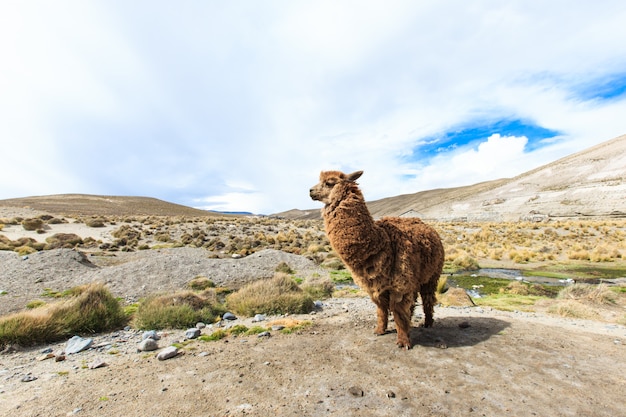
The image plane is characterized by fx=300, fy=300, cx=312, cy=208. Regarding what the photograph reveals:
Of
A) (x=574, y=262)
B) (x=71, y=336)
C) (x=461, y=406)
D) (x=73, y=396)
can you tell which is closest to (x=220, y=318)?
(x=71, y=336)

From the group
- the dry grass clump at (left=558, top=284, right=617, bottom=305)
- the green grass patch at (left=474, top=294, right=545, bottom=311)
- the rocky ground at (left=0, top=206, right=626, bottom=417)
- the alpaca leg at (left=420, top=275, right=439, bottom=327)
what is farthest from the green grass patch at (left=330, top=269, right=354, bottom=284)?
the alpaca leg at (left=420, top=275, right=439, bottom=327)

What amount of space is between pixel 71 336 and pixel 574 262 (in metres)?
26.8

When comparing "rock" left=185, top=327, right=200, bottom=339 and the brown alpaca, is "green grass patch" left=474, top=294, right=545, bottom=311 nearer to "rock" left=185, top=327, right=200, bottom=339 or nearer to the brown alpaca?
the brown alpaca

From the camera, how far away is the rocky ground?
371 centimetres

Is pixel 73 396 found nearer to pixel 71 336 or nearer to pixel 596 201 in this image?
pixel 71 336

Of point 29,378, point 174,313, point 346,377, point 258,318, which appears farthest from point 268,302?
point 29,378

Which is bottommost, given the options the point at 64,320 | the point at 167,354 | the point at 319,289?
the point at 319,289

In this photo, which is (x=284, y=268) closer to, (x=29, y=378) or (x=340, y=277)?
(x=340, y=277)

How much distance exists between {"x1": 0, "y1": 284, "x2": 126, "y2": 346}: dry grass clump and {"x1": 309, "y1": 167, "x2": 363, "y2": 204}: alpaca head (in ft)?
22.3

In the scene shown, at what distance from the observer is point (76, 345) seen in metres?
6.36

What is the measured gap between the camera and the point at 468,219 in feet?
217

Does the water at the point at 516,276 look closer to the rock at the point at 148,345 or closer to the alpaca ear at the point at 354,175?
the alpaca ear at the point at 354,175

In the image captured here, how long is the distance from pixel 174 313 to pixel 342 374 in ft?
17.7

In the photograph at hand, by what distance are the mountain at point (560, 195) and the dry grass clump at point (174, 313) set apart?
58.7 metres
